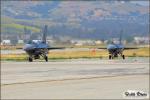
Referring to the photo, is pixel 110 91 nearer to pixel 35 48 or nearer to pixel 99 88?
pixel 99 88

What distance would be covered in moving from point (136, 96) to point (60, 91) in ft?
12.9

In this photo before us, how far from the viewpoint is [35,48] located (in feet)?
225

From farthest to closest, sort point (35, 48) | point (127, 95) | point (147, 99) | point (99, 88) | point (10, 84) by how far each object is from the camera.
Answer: point (35, 48)
point (10, 84)
point (99, 88)
point (127, 95)
point (147, 99)

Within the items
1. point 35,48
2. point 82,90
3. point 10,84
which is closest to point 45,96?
point 82,90

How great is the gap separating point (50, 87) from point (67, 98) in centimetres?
524

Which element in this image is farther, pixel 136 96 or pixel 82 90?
pixel 82 90

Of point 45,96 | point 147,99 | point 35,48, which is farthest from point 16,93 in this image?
point 35,48

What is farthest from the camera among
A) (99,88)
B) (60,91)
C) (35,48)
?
(35,48)

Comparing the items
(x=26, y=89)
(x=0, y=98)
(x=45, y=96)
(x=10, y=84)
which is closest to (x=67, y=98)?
(x=45, y=96)

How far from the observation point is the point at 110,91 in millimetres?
24016

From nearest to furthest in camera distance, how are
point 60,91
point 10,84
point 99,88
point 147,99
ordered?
1. point 147,99
2. point 60,91
3. point 99,88
4. point 10,84

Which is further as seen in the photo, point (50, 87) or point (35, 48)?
point (35, 48)

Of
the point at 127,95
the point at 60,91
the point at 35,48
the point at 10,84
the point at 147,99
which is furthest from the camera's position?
the point at 35,48

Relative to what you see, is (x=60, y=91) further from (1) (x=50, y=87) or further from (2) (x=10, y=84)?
(2) (x=10, y=84)
